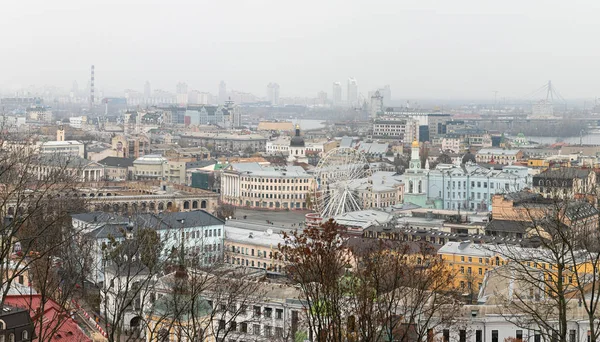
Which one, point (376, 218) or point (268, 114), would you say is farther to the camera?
point (268, 114)

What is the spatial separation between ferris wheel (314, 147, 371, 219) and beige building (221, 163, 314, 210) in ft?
3.60

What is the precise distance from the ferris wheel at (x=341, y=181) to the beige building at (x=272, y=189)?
1.10 metres

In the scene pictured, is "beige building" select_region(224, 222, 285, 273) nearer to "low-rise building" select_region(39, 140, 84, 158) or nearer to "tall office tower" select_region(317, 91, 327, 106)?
"low-rise building" select_region(39, 140, 84, 158)

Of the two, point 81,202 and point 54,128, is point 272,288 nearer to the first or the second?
point 81,202

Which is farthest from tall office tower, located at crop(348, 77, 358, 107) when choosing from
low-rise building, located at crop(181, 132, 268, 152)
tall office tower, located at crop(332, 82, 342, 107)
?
low-rise building, located at crop(181, 132, 268, 152)

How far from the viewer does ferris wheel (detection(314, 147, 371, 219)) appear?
29.1 meters

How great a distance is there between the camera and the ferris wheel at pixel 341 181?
95.6ft

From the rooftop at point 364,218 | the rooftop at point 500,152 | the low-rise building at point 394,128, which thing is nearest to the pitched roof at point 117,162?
the rooftop at point 500,152

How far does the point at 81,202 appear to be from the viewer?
75.7 ft

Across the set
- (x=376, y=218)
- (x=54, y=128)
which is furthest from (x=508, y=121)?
(x=376, y=218)

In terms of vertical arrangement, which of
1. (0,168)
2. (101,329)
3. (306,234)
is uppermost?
(0,168)

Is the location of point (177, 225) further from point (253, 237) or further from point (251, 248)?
point (253, 237)

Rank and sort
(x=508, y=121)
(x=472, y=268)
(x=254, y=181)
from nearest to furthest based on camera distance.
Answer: (x=472, y=268) < (x=254, y=181) < (x=508, y=121)

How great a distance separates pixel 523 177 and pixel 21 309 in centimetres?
2424
